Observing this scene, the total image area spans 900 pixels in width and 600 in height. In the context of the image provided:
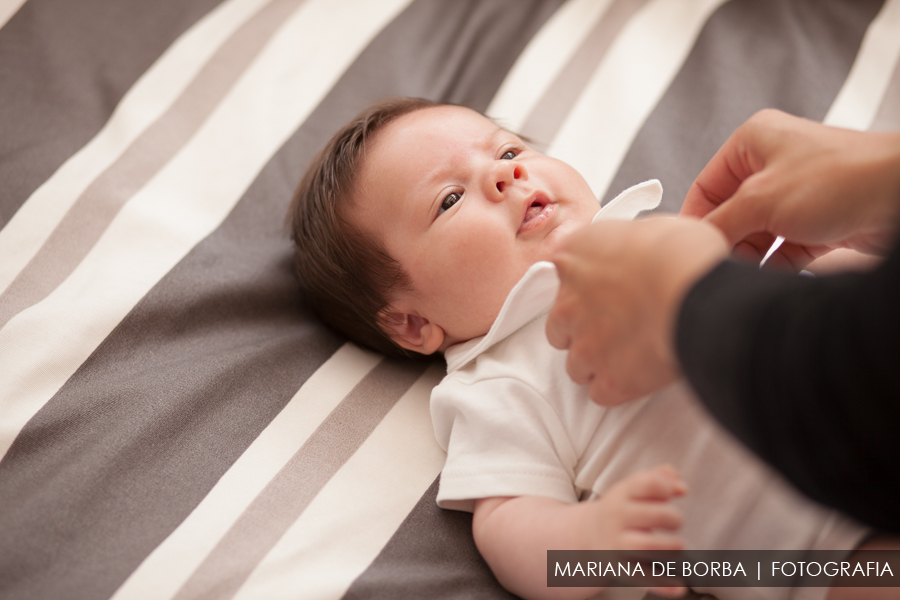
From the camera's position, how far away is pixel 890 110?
1.37 m

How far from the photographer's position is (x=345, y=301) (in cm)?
115

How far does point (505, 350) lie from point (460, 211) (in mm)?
221

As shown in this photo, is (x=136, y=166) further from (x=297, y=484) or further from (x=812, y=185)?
(x=812, y=185)

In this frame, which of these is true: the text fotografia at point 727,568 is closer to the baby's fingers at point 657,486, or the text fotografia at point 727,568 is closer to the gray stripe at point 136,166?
the baby's fingers at point 657,486

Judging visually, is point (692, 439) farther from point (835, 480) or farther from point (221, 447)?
point (221, 447)

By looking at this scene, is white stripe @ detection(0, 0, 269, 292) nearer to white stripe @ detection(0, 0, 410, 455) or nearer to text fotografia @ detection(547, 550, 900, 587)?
white stripe @ detection(0, 0, 410, 455)

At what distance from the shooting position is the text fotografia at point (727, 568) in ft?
2.55

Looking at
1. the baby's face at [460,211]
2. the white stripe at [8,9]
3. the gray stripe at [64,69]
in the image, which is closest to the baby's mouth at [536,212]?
the baby's face at [460,211]

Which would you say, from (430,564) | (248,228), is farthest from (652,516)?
(248,228)

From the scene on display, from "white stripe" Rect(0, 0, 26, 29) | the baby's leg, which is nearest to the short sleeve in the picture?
the baby's leg

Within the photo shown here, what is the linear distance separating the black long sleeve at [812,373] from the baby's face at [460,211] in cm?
49

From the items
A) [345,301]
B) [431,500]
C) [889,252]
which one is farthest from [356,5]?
[889,252]

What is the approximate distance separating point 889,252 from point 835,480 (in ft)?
0.57

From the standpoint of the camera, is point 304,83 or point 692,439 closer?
point 692,439
